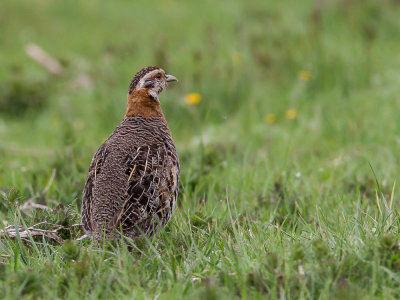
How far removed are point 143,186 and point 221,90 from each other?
5.80 meters

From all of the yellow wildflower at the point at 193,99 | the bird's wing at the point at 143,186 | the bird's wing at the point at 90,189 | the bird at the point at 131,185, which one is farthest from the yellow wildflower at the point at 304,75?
the bird's wing at the point at 90,189

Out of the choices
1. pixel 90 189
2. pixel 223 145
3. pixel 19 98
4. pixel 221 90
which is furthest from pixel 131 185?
pixel 19 98

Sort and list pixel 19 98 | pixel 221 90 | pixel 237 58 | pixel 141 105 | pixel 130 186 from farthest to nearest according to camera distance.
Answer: pixel 237 58, pixel 19 98, pixel 221 90, pixel 141 105, pixel 130 186

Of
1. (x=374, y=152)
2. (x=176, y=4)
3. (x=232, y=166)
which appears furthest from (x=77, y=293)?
(x=176, y=4)

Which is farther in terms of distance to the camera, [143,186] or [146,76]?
[146,76]

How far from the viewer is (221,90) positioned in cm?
1037

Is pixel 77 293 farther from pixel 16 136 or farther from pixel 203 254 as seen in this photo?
pixel 16 136

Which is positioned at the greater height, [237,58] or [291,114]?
[237,58]

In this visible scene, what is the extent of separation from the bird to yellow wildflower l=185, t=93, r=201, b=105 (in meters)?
4.36

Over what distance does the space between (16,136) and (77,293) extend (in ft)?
21.4

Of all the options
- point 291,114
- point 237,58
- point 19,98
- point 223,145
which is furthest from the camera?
point 237,58

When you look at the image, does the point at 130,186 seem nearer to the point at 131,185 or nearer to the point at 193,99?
the point at 131,185

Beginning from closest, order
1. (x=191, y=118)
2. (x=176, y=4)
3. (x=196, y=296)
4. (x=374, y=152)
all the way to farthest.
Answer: (x=196, y=296) < (x=374, y=152) < (x=191, y=118) < (x=176, y=4)

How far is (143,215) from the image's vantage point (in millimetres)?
4629
